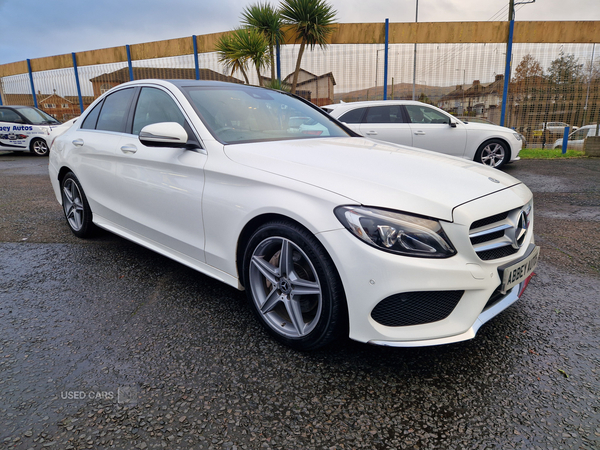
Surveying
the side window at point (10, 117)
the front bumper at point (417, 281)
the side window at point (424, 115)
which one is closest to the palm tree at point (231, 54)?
the side window at point (424, 115)

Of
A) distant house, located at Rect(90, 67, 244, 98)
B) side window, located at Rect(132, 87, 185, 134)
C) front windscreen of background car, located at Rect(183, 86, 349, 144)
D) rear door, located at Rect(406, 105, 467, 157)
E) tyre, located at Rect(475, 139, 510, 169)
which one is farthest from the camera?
distant house, located at Rect(90, 67, 244, 98)

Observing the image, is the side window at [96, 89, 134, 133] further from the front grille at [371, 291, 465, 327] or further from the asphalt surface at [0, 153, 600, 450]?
the front grille at [371, 291, 465, 327]

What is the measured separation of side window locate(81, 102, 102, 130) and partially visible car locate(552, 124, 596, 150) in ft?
42.7

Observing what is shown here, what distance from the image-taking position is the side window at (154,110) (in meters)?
2.90

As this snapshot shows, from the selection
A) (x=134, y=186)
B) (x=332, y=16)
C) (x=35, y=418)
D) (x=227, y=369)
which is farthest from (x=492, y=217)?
(x=332, y=16)

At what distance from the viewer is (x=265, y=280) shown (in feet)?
7.73

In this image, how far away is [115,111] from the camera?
11.8ft

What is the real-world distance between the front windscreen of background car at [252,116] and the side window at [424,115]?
18.1 feet

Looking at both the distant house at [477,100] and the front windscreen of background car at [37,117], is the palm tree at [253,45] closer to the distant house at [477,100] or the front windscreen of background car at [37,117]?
the distant house at [477,100]

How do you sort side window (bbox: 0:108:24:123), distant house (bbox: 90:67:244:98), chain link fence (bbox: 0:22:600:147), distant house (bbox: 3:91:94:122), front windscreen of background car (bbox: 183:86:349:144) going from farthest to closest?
distant house (bbox: 3:91:94:122) < distant house (bbox: 90:67:244:98) < side window (bbox: 0:108:24:123) < chain link fence (bbox: 0:22:600:147) < front windscreen of background car (bbox: 183:86:349:144)

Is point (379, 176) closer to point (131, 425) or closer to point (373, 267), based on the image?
point (373, 267)

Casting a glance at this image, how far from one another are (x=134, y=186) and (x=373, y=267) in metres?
2.14

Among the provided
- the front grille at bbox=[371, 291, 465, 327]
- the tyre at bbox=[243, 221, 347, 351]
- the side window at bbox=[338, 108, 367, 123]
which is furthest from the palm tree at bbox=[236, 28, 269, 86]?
the front grille at bbox=[371, 291, 465, 327]

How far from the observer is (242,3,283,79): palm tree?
40.4ft
